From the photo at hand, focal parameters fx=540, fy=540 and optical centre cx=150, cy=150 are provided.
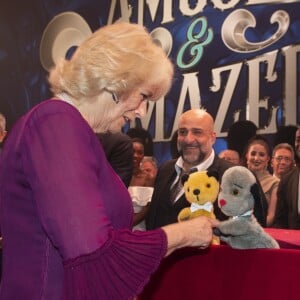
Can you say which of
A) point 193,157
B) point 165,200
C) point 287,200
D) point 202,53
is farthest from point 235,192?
point 202,53

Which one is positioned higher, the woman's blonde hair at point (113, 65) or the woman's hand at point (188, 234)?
the woman's blonde hair at point (113, 65)

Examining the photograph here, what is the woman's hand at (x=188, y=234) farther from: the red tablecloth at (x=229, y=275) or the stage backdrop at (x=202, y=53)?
the stage backdrop at (x=202, y=53)

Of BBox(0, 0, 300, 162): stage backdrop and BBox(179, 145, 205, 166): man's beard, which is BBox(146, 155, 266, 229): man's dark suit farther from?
BBox(0, 0, 300, 162): stage backdrop

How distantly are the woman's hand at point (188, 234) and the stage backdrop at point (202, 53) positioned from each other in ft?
7.84

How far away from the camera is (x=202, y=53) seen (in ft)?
12.1

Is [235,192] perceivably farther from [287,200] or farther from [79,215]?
[287,200]

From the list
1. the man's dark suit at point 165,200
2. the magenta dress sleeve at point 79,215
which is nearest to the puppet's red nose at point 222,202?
the magenta dress sleeve at point 79,215

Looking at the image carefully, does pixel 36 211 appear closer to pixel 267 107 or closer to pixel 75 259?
pixel 75 259

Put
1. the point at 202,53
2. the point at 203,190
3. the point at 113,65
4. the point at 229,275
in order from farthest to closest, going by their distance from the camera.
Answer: the point at 202,53
the point at 203,190
the point at 229,275
the point at 113,65

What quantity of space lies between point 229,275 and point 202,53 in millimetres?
2662

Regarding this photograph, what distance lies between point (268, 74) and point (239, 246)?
2293mm

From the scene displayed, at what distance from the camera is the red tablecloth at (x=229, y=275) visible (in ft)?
3.62

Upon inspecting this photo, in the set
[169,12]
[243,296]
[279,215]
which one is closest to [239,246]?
[243,296]

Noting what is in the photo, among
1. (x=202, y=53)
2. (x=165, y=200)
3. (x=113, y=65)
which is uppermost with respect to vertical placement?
(x=202, y=53)
